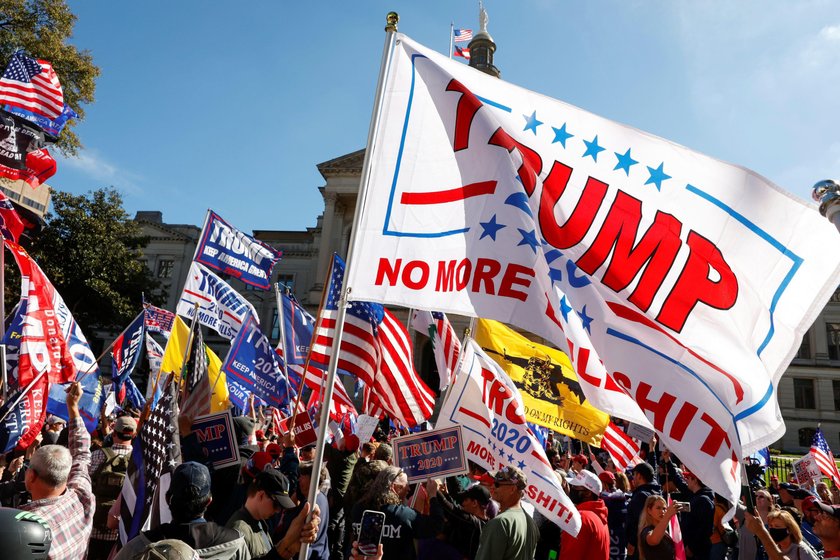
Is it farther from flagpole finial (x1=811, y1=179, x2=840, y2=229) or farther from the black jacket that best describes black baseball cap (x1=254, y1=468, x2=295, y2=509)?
the black jacket

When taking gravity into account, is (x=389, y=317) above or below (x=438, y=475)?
above

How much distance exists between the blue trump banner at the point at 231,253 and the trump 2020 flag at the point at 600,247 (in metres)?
8.33

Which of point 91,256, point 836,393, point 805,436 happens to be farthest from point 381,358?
point 836,393

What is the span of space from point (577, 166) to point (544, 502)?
281 centimetres

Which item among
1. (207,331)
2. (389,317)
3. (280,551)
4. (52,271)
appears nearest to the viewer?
(280,551)

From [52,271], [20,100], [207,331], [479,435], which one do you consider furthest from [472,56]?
[479,435]

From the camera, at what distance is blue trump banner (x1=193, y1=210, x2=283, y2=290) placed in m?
12.1

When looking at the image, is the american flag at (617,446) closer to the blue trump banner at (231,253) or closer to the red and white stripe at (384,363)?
the red and white stripe at (384,363)

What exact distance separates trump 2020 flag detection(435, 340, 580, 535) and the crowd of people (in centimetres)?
27

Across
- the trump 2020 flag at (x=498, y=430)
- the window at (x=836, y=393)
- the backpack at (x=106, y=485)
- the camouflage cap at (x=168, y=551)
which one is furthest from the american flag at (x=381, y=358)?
the window at (x=836, y=393)

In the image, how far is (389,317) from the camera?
8820 millimetres

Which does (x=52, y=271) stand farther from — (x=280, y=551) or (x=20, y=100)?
(x=280, y=551)

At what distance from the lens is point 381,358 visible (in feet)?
27.3

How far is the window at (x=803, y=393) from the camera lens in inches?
1965
